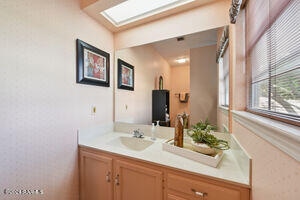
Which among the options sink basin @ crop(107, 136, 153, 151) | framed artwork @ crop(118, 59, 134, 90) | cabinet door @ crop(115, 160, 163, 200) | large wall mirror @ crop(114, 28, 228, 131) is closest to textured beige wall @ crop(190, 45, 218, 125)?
large wall mirror @ crop(114, 28, 228, 131)

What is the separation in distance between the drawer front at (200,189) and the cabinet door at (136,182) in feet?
0.32

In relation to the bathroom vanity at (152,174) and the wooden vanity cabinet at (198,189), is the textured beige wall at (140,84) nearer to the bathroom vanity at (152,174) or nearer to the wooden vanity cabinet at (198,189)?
the bathroom vanity at (152,174)

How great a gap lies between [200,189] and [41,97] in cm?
133

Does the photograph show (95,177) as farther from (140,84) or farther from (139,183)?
(140,84)

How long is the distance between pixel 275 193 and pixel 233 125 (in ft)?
2.34

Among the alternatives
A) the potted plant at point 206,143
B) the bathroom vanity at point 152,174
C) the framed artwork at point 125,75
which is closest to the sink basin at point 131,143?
the bathroom vanity at point 152,174

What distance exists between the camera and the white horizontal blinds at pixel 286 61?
443 millimetres

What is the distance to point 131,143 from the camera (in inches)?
60.7

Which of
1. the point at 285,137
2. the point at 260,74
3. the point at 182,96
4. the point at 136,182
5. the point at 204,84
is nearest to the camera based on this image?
the point at 285,137

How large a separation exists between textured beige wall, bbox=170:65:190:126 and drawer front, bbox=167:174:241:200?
664 mm

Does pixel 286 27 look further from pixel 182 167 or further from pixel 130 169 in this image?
pixel 130 169

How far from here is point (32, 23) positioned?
0.98m

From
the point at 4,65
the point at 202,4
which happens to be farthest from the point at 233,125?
the point at 4,65

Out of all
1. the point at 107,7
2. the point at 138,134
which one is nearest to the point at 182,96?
the point at 138,134
